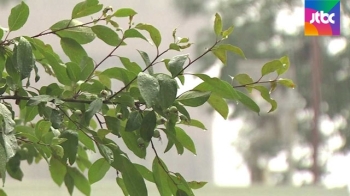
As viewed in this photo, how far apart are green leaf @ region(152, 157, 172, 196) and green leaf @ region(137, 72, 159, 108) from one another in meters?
0.13

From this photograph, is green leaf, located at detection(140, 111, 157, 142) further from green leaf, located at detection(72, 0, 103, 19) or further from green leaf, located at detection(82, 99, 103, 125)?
green leaf, located at detection(72, 0, 103, 19)

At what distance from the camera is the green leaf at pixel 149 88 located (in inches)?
19.6

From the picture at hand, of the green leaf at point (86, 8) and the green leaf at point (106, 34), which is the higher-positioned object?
the green leaf at point (86, 8)

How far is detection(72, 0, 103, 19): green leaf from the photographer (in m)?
0.63

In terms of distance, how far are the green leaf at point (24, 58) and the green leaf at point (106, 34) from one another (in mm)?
120

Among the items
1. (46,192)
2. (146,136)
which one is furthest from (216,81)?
(46,192)

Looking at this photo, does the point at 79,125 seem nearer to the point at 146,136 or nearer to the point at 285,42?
the point at 146,136

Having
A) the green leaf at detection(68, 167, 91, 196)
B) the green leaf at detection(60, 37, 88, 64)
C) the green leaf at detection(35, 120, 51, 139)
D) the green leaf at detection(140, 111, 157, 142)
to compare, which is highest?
the green leaf at detection(60, 37, 88, 64)

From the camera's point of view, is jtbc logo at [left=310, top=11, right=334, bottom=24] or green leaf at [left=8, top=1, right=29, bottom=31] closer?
green leaf at [left=8, top=1, right=29, bottom=31]

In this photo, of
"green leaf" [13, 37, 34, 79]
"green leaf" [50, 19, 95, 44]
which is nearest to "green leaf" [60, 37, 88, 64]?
"green leaf" [50, 19, 95, 44]

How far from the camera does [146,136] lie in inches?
21.7

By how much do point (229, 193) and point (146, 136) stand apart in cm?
86

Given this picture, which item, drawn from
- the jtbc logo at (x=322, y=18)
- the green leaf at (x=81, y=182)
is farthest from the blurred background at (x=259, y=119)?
the green leaf at (x=81, y=182)

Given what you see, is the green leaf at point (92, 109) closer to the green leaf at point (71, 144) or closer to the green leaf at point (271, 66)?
the green leaf at point (71, 144)
